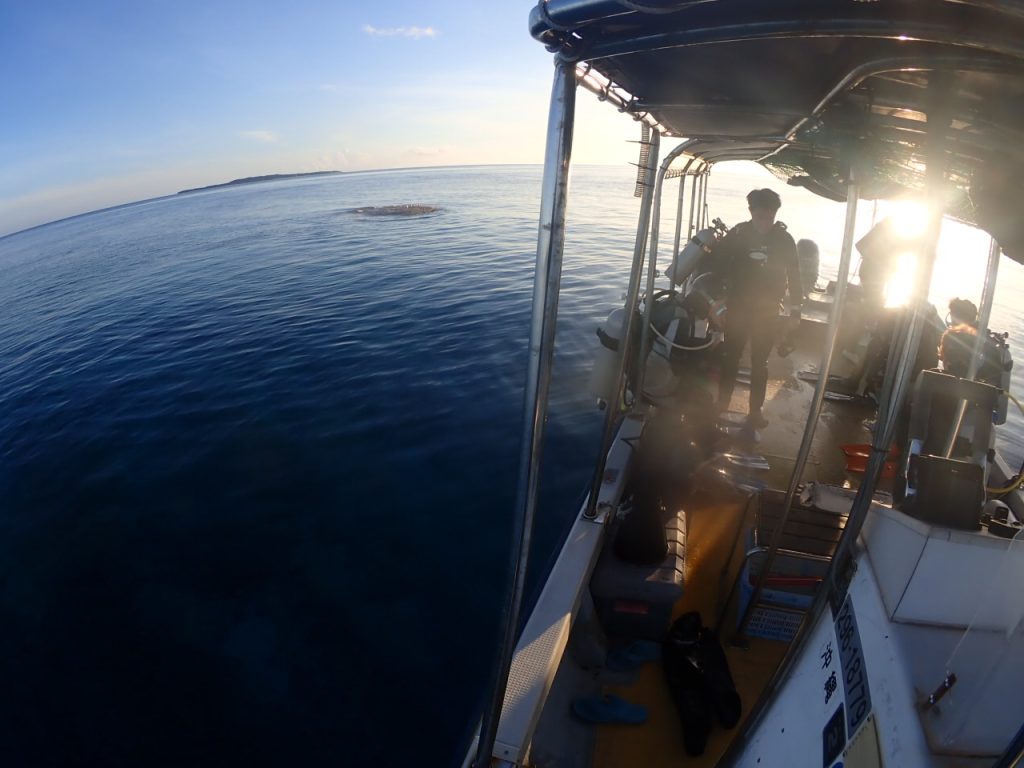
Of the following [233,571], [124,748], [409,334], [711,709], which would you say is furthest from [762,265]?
[409,334]

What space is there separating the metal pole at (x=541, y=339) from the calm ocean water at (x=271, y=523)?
308 centimetres

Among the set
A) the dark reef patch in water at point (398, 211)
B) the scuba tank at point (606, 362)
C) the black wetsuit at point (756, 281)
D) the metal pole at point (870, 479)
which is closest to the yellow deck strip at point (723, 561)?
the black wetsuit at point (756, 281)

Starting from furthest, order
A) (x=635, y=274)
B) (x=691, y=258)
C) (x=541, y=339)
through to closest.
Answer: (x=691, y=258) → (x=635, y=274) → (x=541, y=339)

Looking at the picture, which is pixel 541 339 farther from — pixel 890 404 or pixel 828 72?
pixel 828 72

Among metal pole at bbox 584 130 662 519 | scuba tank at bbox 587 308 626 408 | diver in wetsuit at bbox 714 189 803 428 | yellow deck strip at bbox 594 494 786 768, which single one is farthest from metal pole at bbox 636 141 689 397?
yellow deck strip at bbox 594 494 786 768

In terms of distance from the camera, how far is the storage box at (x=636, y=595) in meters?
3.33

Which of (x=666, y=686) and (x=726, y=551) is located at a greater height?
(x=726, y=551)

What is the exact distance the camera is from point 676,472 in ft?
12.8

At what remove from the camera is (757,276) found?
475cm

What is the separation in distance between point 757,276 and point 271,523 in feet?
21.0

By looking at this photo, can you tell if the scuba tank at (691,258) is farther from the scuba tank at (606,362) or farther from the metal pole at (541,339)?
the metal pole at (541,339)

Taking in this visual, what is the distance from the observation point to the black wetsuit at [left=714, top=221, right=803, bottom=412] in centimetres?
474

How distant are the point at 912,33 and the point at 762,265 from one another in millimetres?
3778

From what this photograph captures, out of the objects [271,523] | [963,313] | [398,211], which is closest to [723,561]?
[963,313]
